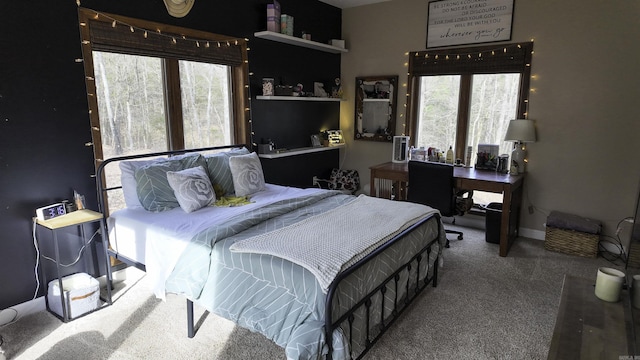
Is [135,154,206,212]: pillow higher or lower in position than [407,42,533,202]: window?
lower

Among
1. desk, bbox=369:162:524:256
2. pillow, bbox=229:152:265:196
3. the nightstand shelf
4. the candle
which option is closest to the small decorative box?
pillow, bbox=229:152:265:196

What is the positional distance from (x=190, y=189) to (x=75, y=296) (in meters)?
1.02

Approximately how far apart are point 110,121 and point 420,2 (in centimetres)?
364

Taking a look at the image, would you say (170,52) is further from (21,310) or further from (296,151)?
(21,310)

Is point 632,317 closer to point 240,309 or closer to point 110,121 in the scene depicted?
point 240,309

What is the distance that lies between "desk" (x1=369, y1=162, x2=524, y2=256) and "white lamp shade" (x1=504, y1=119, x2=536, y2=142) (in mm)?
385

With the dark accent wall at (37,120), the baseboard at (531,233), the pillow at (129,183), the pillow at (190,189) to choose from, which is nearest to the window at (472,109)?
the baseboard at (531,233)

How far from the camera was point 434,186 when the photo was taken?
3.76 meters

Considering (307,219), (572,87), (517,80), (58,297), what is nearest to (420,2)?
(517,80)

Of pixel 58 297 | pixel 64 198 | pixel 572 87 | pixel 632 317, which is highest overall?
pixel 572 87

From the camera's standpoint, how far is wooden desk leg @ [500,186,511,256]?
3613 millimetres

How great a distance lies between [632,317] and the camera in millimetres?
1526

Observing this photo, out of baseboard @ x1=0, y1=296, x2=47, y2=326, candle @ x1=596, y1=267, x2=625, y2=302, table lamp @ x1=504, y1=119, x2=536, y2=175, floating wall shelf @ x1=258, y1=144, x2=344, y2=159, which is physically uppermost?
table lamp @ x1=504, y1=119, x2=536, y2=175

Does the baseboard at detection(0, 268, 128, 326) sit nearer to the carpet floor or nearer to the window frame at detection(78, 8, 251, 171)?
the carpet floor
